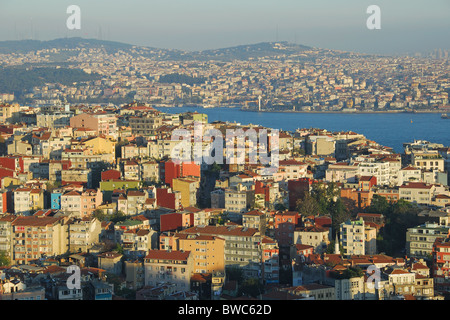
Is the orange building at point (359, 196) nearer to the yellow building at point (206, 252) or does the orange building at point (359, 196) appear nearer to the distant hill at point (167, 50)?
the yellow building at point (206, 252)

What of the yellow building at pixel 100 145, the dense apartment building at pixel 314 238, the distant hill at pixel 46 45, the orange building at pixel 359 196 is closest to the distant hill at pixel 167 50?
the distant hill at pixel 46 45

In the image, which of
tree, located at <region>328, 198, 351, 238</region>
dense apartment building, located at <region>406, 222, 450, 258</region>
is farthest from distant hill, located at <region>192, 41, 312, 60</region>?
dense apartment building, located at <region>406, 222, 450, 258</region>

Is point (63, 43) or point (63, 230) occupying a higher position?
point (63, 43)

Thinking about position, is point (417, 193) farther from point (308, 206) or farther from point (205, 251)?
point (205, 251)

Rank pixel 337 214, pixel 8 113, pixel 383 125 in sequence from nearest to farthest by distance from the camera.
→ pixel 337 214
pixel 8 113
pixel 383 125

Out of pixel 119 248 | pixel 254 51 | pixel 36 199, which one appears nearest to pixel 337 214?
pixel 119 248

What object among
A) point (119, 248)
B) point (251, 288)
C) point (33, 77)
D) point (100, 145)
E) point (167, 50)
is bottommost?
point (251, 288)

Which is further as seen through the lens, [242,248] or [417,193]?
[417,193]
